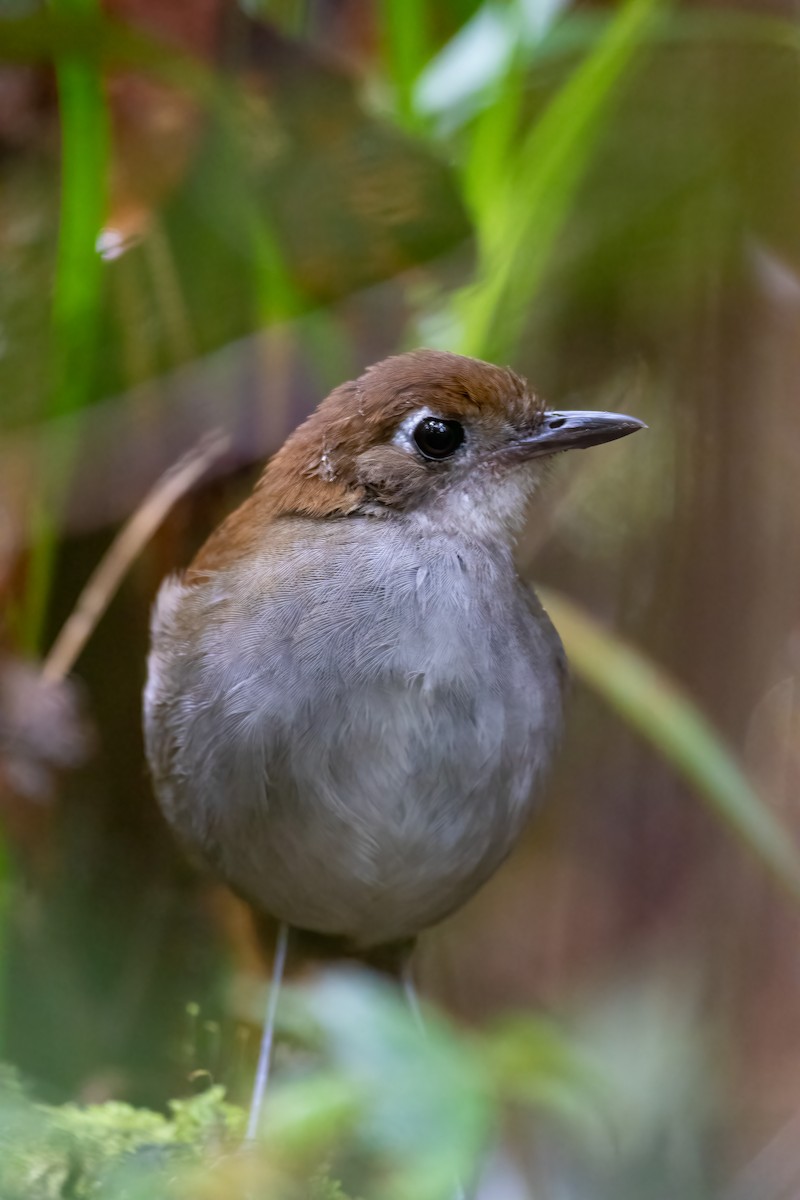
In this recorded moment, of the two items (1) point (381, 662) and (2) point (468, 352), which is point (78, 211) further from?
(1) point (381, 662)

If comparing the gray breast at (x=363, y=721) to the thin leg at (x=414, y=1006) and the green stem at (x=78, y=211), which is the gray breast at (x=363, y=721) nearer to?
the thin leg at (x=414, y=1006)

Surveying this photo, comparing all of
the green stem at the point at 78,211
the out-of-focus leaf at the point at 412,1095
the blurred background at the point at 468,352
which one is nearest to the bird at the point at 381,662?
the out-of-focus leaf at the point at 412,1095

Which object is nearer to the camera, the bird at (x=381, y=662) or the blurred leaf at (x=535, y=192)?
the bird at (x=381, y=662)

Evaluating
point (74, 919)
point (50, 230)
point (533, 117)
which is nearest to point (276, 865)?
point (74, 919)

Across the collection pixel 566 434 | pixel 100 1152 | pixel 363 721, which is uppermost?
pixel 566 434

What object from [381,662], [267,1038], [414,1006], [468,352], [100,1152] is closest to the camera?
[100,1152]

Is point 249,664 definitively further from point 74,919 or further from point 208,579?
point 74,919

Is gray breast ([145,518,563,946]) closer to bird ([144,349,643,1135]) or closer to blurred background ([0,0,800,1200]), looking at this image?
bird ([144,349,643,1135])

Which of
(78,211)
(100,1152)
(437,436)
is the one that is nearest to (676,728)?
(437,436)
